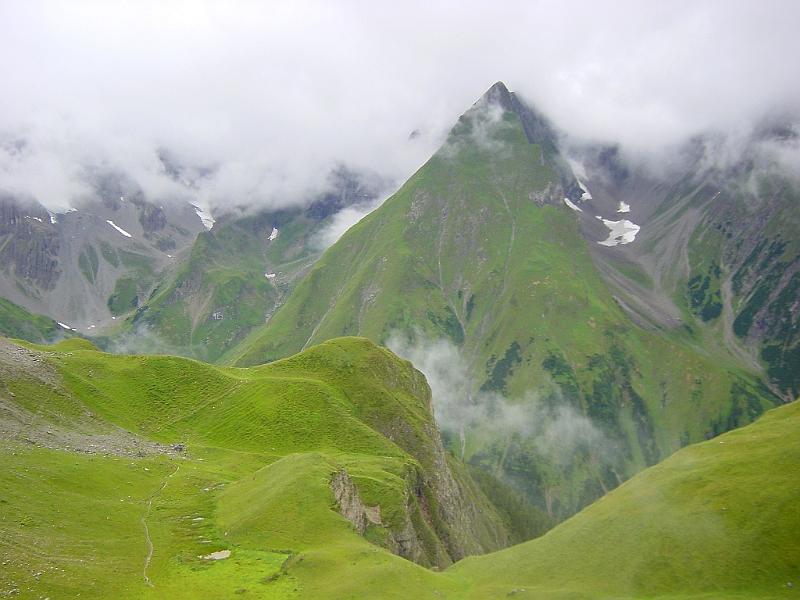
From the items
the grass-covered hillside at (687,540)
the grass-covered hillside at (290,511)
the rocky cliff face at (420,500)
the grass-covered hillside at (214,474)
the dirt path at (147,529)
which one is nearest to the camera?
the grass-covered hillside at (687,540)

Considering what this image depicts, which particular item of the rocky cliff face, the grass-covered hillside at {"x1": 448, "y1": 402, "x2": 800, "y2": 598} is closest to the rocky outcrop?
the rocky cliff face

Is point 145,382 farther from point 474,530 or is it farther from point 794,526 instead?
point 794,526

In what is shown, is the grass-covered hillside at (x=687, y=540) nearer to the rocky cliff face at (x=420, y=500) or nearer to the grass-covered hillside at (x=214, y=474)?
the grass-covered hillside at (x=214, y=474)

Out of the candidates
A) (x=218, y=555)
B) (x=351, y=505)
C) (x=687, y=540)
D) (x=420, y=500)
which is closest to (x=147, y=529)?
(x=218, y=555)

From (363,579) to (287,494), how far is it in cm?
2517

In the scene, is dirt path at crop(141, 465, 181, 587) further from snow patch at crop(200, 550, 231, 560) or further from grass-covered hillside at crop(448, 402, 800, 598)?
grass-covered hillside at crop(448, 402, 800, 598)

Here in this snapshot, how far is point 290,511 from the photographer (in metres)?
88.6

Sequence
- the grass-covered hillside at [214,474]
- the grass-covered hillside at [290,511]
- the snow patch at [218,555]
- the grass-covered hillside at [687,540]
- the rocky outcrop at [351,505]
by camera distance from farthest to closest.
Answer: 1. the rocky outcrop at [351,505]
2. the snow patch at [218,555]
3. the grass-covered hillside at [214,474]
4. the grass-covered hillside at [290,511]
5. the grass-covered hillside at [687,540]

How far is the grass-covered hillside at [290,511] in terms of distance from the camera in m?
65.9

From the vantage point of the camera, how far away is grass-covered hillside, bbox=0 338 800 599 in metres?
65.9

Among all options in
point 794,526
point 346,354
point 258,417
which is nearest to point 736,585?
point 794,526

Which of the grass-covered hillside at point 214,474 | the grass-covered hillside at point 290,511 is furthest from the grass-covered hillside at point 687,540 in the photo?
the grass-covered hillside at point 214,474

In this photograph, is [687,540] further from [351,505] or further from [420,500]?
[420,500]

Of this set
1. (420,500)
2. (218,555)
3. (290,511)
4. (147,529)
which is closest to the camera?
(218,555)
